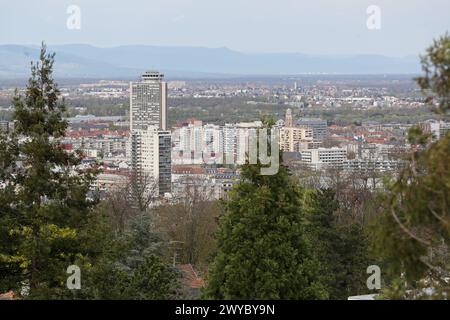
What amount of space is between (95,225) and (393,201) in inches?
196

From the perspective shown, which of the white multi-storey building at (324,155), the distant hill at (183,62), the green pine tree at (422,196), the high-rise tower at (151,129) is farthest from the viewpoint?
the distant hill at (183,62)

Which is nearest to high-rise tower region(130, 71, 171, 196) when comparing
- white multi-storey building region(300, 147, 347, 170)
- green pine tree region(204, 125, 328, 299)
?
white multi-storey building region(300, 147, 347, 170)

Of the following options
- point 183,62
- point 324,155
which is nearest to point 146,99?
point 183,62

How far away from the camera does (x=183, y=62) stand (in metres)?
74.7

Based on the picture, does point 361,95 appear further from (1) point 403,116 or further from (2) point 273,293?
(2) point 273,293

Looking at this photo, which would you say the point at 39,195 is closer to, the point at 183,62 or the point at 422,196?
the point at 422,196

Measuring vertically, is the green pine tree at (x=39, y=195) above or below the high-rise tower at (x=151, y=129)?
above

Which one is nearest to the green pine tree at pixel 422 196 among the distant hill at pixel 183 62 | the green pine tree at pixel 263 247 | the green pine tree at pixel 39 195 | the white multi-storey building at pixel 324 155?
the green pine tree at pixel 263 247

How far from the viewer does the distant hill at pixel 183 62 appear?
6781 cm

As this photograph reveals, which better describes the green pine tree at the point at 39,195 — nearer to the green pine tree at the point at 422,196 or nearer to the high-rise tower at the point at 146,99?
the green pine tree at the point at 422,196

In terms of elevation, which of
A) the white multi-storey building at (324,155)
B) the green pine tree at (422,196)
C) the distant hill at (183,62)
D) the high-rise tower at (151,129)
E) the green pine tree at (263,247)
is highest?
the distant hill at (183,62)

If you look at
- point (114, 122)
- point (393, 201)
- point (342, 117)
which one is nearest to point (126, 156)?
point (114, 122)

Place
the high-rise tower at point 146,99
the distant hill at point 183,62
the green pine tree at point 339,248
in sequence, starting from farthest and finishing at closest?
1. the high-rise tower at point 146,99
2. the distant hill at point 183,62
3. the green pine tree at point 339,248

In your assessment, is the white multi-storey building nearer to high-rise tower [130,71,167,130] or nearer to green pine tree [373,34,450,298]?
high-rise tower [130,71,167,130]
